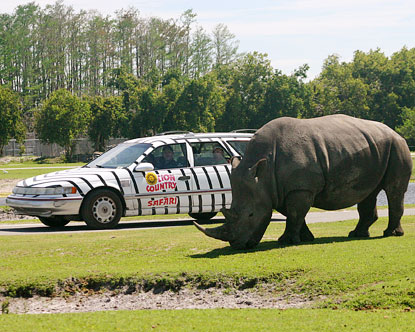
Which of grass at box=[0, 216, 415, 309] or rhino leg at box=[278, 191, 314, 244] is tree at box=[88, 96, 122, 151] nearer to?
grass at box=[0, 216, 415, 309]

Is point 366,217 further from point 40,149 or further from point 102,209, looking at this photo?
point 40,149

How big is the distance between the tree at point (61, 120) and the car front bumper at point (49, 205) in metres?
50.7

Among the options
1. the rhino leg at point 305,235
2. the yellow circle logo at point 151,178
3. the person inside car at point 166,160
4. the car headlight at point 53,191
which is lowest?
the rhino leg at point 305,235

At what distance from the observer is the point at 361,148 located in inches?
439

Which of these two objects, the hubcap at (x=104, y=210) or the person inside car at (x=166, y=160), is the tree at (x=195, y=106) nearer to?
the person inside car at (x=166, y=160)

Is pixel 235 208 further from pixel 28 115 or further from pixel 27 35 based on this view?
pixel 27 35

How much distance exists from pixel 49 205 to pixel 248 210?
5.54m

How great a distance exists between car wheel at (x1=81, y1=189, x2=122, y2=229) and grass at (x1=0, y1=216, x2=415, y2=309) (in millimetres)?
2484

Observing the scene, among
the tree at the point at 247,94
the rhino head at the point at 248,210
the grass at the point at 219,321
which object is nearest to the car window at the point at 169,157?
the rhino head at the point at 248,210

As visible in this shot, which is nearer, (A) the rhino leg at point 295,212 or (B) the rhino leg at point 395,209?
(A) the rhino leg at point 295,212

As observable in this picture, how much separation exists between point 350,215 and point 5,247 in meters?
8.86

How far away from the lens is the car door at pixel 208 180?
1572 centimetres

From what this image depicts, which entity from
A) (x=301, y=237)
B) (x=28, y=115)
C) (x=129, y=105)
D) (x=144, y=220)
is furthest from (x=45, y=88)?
(x=301, y=237)

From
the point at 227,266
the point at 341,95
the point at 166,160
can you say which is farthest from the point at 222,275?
the point at 341,95
